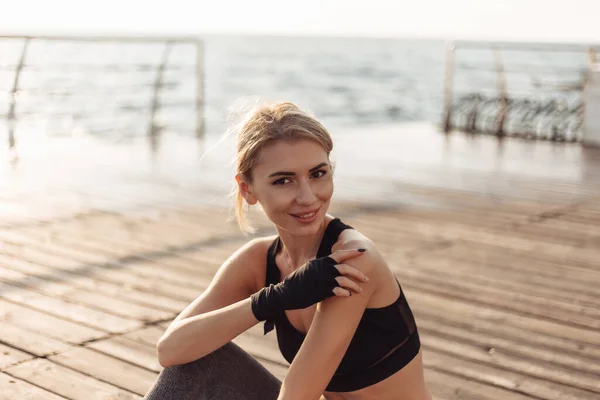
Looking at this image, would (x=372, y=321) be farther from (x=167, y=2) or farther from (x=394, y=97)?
(x=167, y=2)

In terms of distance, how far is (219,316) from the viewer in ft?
7.01

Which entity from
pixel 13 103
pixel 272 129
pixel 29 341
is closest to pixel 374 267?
pixel 272 129

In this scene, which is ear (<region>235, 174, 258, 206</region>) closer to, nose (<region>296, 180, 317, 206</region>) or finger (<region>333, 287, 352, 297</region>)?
nose (<region>296, 180, 317, 206</region>)

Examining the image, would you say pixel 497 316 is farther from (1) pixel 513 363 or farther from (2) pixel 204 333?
(2) pixel 204 333

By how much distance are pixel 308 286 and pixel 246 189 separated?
15.0 inches

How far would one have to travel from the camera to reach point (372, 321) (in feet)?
6.60

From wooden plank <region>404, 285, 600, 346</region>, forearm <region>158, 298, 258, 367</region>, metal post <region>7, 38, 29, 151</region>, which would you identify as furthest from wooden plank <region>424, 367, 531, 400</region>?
metal post <region>7, 38, 29, 151</region>

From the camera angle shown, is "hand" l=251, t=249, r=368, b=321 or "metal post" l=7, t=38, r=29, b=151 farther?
"metal post" l=7, t=38, r=29, b=151

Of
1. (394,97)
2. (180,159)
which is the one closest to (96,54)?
(394,97)

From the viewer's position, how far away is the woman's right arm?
210cm

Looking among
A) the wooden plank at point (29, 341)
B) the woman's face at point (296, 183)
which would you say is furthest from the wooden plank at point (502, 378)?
the wooden plank at point (29, 341)

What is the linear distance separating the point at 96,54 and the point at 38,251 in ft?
159

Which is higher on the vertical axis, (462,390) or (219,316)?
(219,316)

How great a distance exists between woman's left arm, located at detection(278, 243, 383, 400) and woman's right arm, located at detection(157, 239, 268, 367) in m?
0.18
